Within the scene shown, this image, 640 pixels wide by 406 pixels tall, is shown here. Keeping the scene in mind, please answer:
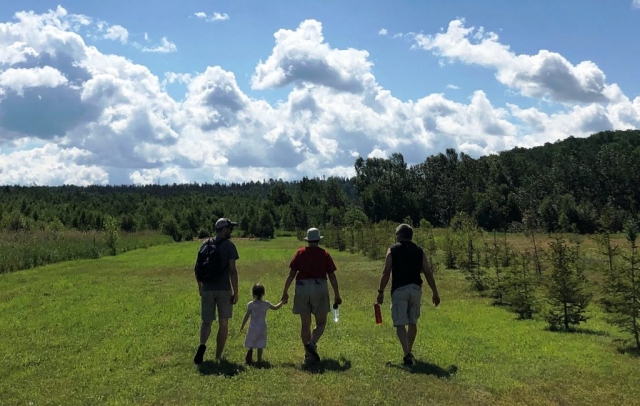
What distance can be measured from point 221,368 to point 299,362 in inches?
51.0

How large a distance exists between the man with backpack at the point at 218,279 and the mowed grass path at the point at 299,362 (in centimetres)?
60

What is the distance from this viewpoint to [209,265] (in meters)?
8.27

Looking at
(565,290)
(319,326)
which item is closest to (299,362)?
(319,326)

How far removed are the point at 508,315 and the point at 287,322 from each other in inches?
287

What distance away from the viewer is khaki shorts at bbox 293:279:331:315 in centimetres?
848

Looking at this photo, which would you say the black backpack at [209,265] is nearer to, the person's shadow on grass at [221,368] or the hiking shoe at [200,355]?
the hiking shoe at [200,355]

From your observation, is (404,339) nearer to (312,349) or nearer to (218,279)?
(312,349)

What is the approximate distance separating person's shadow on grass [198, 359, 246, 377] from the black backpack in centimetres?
134

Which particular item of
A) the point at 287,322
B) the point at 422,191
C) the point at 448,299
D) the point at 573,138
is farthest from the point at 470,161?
the point at 287,322

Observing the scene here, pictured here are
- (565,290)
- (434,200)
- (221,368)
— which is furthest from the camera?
(434,200)

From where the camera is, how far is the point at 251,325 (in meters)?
8.51

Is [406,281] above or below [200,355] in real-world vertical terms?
above

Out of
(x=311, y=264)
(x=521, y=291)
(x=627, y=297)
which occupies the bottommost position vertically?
(x=521, y=291)

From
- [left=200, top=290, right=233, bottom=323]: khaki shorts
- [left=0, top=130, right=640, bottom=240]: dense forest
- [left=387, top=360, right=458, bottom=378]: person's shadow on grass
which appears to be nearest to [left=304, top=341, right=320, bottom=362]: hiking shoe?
[left=387, top=360, right=458, bottom=378]: person's shadow on grass
